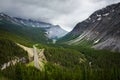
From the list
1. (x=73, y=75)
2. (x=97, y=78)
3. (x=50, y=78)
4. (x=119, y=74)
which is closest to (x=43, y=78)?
(x=50, y=78)

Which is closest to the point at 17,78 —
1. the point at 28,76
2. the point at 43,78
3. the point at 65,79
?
the point at 28,76

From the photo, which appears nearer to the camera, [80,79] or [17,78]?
[80,79]

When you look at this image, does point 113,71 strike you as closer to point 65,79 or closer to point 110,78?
point 110,78

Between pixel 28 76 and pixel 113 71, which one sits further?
pixel 28 76

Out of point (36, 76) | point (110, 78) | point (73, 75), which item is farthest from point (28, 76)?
point (110, 78)

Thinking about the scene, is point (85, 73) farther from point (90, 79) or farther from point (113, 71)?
point (113, 71)

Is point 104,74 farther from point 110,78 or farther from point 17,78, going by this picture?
point 17,78

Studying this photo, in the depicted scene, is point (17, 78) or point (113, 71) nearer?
point (113, 71)
